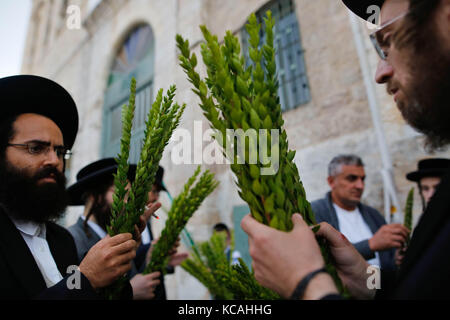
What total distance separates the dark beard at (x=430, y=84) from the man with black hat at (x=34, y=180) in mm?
1290

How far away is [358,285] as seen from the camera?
90cm

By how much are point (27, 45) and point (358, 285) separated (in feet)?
73.1

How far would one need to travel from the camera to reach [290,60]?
4438mm

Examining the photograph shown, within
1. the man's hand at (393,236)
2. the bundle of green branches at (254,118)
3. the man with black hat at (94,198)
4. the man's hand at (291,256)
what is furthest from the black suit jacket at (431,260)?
the man with black hat at (94,198)

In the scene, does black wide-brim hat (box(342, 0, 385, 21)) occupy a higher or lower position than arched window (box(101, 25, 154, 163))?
lower

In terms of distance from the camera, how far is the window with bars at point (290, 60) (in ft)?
13.8

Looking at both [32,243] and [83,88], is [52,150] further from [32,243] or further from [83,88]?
[83,88]

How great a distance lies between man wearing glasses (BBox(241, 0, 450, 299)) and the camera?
0.53 m

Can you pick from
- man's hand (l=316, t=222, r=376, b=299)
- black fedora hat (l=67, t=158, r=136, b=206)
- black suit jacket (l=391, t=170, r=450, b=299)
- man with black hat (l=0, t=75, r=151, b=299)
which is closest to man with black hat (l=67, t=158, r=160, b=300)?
black fedora hat (l=67, t=158, r=136, b=206)

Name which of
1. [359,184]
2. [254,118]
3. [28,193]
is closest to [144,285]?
[28,193]

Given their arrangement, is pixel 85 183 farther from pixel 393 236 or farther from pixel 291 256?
pixel 393 236

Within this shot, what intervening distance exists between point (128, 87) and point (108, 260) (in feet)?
27.9

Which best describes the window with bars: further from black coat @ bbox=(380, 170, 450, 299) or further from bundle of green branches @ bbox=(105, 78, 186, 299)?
black coat @ bbox=(380, 170, 450, 299)
